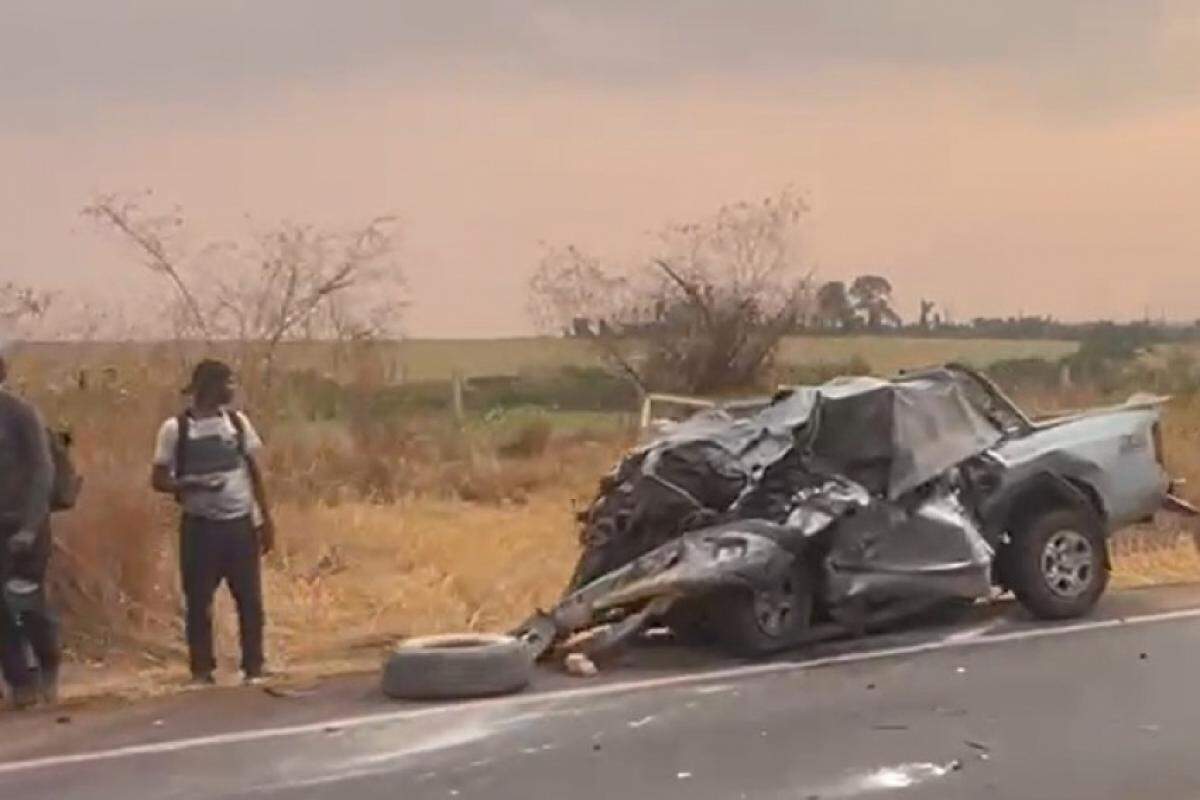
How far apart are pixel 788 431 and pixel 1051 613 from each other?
1982mm

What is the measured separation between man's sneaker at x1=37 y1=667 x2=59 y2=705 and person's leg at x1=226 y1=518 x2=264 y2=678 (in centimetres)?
105

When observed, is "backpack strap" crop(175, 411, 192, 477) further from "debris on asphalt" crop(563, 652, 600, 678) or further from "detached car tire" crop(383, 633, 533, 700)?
"debris on asphalt" crop(563, 652, 600, 678)

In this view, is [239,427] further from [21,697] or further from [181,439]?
[21,697]

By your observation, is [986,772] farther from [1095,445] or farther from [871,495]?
[1095,445]

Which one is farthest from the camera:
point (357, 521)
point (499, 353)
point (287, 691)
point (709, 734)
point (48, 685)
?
point (499, 353)

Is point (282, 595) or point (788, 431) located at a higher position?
point (788, 431)

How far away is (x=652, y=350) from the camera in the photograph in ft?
92.3

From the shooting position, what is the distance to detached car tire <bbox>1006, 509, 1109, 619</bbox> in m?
11.6

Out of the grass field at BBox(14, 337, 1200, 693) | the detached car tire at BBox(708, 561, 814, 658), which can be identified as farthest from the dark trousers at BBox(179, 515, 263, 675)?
the detached car tire at BBox(708, 561, 814, 658)

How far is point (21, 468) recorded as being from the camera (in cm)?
969

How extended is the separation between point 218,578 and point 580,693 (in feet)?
7.20

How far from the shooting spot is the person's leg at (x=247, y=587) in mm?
10375

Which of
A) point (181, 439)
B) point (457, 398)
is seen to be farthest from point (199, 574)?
point (457, 398)

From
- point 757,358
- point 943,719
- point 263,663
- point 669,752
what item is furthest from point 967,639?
point 757,358
